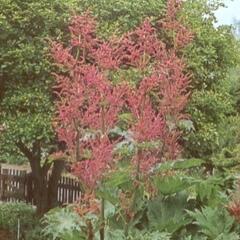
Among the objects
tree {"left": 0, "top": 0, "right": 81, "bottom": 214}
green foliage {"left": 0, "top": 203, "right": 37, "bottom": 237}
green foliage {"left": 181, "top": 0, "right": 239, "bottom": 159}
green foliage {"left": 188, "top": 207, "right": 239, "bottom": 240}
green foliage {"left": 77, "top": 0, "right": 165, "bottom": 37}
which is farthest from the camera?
green foliage {"left": 0, "top": 203, "right": 37, "bottom": 237}

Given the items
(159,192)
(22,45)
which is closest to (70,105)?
(159,192)

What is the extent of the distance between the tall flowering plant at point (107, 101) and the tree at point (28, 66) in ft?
11.2

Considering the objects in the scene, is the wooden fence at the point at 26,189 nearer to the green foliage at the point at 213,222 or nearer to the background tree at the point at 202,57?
the background tree at the point at 202,57

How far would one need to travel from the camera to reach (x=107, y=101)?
3014mm

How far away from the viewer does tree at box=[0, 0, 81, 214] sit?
21.5ft

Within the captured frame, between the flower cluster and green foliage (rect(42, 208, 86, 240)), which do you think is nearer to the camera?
the flower cluster

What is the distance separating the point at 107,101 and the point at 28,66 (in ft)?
12.1

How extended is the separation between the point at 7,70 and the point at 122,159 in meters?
3.59

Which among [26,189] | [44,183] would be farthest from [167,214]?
[26,189]

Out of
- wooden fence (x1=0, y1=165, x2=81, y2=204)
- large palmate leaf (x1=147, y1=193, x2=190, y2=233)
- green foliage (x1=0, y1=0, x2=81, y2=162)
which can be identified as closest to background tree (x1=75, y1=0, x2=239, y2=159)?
green foliage (x1=0, y1=0, x2=81, y2=162)

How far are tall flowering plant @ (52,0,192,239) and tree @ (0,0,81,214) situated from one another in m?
3.40

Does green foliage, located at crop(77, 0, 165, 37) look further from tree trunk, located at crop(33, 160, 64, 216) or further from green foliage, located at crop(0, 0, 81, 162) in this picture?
tree trunk, located at crop(33, 160, 64, 216)

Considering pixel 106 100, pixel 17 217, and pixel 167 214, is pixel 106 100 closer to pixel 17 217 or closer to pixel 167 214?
pixel 167 214

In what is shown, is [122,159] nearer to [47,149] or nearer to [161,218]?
[161,218]
